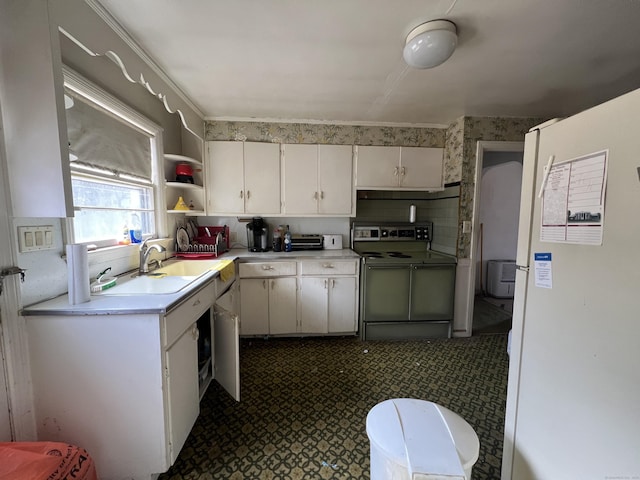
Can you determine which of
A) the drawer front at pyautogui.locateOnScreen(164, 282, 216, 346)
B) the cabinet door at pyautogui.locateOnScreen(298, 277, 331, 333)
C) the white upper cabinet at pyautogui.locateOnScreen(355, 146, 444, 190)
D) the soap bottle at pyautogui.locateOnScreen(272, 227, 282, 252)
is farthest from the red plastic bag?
the white upper cabinet at pyautogui.locateOnScreen(355, 146, 444, 190)

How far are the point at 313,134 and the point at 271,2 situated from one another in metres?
1.54

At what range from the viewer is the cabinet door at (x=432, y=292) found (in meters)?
2.60

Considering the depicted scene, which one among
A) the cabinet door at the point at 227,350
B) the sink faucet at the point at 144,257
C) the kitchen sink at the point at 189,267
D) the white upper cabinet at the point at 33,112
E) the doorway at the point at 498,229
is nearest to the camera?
the white upper cabinet at the point at 33,112

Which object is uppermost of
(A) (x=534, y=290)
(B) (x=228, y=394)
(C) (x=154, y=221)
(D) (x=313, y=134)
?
(D) (x=313, y=134)

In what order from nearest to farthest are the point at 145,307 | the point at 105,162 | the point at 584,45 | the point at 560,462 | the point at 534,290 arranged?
the point at 560,462
the point at 534,290
the point at 145,307
the point at 584,45
the point at 105,162

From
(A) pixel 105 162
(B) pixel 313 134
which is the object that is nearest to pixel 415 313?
(B) pixel 313 134

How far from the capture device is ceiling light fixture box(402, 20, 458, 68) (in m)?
1.30

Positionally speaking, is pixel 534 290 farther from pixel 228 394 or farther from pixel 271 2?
pixel 228 394

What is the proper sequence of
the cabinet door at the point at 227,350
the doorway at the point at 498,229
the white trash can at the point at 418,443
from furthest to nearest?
1. the doorway at the point at 498,229
2. the cabinet door at the point at 227,350
3. the white trash can at the point at 418,443

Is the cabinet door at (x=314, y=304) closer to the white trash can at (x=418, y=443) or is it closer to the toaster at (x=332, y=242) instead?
the toaster at (x=332, y=242)

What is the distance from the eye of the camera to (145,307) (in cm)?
111

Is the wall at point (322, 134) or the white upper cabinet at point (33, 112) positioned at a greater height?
the wall at point (322, 134)

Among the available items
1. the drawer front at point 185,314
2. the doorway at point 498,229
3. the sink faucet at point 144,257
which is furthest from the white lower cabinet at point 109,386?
the doorway at point 498,229

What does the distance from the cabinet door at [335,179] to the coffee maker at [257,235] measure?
2.20 ft
